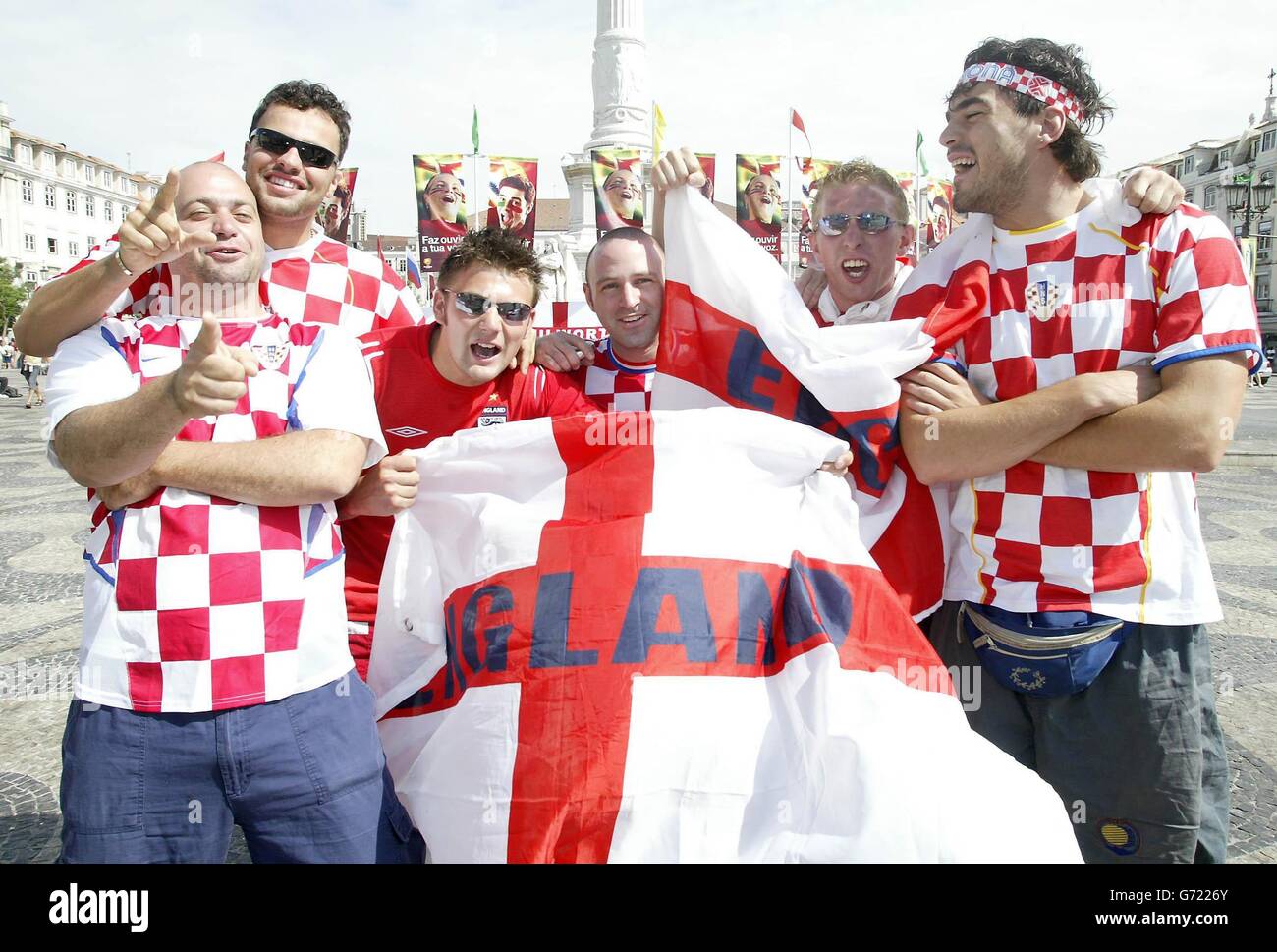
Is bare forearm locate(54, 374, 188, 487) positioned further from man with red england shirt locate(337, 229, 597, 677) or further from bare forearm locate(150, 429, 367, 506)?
man with red england shirt locate(337, 229, 597, 677)

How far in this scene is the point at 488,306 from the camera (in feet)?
7.73

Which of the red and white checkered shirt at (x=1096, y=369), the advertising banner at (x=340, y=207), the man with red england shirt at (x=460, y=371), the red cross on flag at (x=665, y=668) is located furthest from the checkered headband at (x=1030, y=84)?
the advertising banner at (x=340, y=207)

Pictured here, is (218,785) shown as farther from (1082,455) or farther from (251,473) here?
(1082,455)

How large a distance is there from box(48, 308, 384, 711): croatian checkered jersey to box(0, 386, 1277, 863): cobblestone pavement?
5.25 ft

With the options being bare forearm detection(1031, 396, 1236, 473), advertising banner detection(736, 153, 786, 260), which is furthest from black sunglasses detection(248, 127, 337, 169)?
advertising banner detection(736, 153, 786, 260)

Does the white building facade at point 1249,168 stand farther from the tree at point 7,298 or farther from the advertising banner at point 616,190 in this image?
the tree at point 7,298

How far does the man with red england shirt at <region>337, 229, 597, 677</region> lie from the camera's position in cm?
228

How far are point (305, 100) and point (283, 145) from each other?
0.20 meters

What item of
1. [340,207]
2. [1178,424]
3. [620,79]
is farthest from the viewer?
[620,79]

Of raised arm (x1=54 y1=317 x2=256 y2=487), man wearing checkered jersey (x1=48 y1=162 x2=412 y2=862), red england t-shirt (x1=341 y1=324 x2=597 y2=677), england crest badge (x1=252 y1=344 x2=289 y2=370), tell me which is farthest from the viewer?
red england t-shirt (x1=341 y1=324 x2=597 y2=677)

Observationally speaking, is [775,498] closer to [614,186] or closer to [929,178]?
[614,186]

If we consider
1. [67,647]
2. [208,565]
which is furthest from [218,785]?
[67,647]

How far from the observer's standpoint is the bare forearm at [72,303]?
71.5 inches
